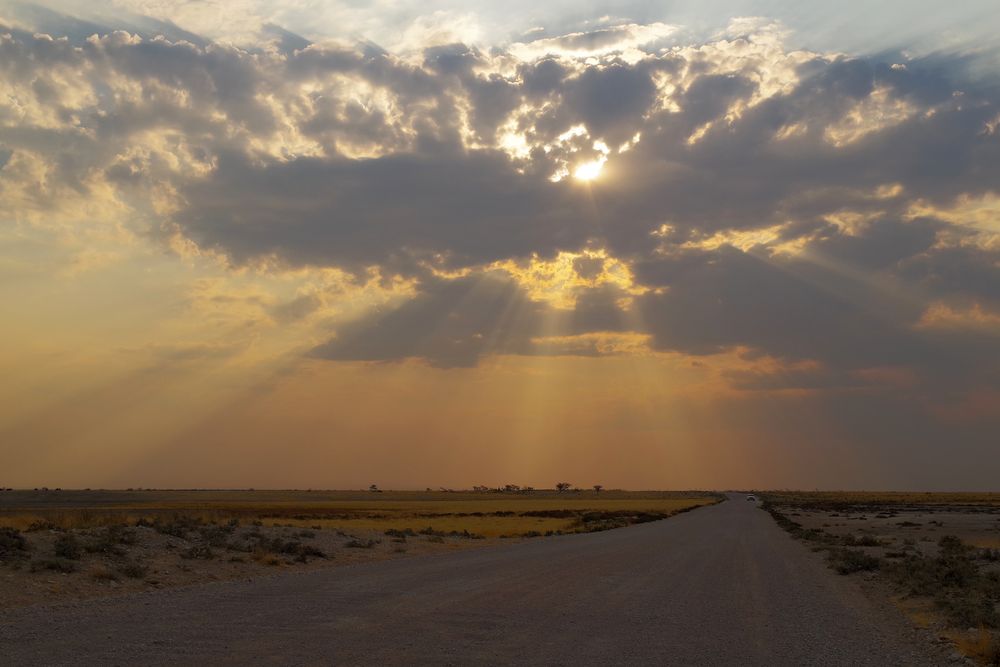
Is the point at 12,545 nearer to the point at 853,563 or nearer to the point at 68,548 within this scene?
the point at 68,548

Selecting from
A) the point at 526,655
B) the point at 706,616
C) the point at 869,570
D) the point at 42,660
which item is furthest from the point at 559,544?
the point at 42,660

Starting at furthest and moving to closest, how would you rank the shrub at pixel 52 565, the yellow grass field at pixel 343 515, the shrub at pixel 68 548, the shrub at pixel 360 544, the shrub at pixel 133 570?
1. the yellow grass field at pixel 343 515
2. the shrub at pixel 360 544
3. the shrub at pixel 68 548
4. the shrub at pixel 133 570
5. the shrub at pixel 52 565

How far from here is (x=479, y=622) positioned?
13539mm

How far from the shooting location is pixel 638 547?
33156 mm

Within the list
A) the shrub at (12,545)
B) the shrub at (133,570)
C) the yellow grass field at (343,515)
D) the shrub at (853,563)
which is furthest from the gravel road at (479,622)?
the yellow grass field at (343,515)

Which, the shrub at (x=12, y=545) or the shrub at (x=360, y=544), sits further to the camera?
the shrub at (x=360, y=544)

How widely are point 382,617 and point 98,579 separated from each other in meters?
8.01

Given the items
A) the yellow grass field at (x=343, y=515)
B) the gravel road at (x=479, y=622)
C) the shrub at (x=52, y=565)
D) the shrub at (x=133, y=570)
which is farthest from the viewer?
the yellow grass field at (x=343, y=515)

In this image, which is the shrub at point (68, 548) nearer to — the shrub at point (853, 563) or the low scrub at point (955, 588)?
the low scrub at point (955, 588)

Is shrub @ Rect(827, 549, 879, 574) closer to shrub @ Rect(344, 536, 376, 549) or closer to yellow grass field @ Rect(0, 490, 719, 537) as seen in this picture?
shrub @ Rect(344, 536, 376, 549)

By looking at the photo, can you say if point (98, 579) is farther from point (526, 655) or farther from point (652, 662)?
point (652, 662)

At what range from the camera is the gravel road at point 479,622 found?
35.0 ft

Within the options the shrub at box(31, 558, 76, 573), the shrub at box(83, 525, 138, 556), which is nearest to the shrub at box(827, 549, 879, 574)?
the shrub at box(83, 525, 138, 556)

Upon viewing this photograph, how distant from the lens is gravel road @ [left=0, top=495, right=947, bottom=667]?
10.7 m
